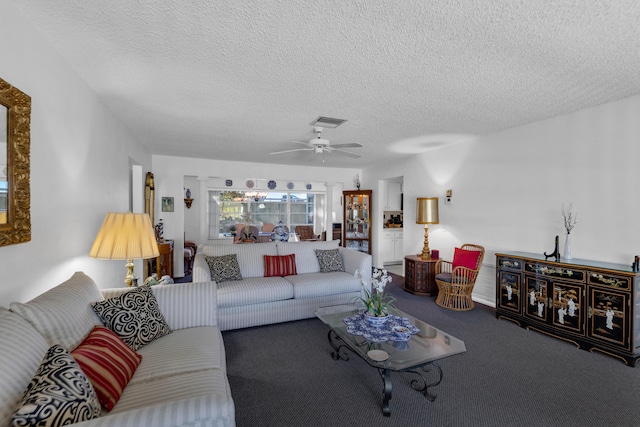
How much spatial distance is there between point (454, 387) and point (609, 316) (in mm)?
1780

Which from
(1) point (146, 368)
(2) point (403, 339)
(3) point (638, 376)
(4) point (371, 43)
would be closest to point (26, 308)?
(1) point (146, 368)

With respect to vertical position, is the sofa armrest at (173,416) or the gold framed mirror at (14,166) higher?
the gold framed mirror at (14,166)

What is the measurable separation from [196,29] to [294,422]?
8.33ft

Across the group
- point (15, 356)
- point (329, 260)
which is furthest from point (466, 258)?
point (15, 356)

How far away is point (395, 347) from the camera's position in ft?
7.16

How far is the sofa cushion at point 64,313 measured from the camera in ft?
4.39

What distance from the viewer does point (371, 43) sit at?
1.99 metres

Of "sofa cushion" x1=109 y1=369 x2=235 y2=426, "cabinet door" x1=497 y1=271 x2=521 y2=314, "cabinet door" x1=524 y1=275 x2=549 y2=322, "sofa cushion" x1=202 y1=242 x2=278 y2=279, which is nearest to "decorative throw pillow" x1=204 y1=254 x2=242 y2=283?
"sofa cushion" x1=202 y1=242 x2=278 y2=279

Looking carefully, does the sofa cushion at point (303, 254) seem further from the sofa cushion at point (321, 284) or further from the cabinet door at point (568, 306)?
the cabinet door at point (568, 306)

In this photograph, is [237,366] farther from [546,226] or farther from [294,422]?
[546,226]

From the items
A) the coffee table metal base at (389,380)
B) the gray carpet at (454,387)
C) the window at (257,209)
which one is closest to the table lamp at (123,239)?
the gray carpet at (454,387)

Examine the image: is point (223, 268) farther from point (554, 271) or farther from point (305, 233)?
point (305, 233)

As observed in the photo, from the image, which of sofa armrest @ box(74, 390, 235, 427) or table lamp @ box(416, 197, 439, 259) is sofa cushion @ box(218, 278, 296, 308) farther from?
table lamp @ box(416, 197, 439, 259)

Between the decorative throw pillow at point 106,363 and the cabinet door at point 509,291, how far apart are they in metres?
3.85
